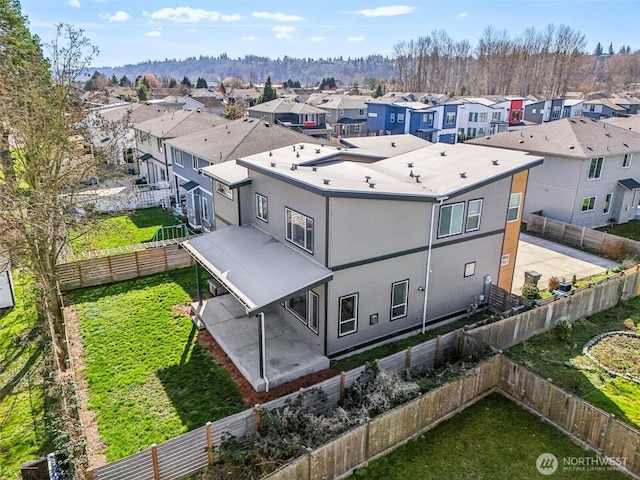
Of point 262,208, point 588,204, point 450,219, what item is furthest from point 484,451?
point 588,204

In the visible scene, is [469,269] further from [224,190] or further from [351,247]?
[224,190]

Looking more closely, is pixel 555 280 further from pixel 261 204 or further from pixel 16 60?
pixel 16 60

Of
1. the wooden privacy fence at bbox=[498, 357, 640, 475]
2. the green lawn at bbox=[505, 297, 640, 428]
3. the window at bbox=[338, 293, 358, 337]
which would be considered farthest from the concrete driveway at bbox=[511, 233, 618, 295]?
the window at bbox=[338, 293, 358, 337]

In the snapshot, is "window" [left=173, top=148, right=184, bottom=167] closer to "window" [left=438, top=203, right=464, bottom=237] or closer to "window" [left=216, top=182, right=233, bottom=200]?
"window" [left=216, top=182, right=233, bottom=200]

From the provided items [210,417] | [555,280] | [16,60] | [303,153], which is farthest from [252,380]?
[16,60]

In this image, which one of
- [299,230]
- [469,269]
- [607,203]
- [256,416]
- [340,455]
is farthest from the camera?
[607,203]
